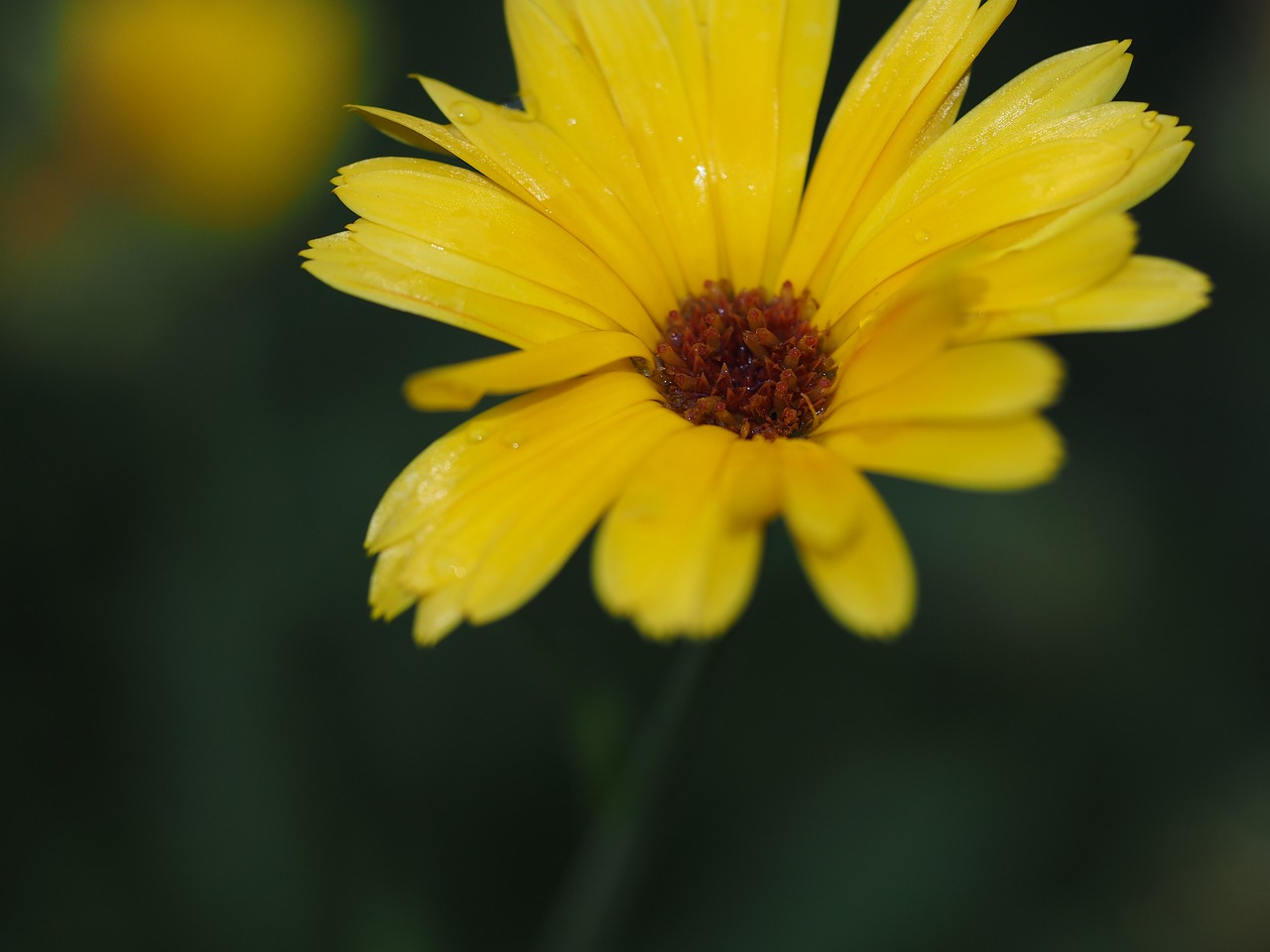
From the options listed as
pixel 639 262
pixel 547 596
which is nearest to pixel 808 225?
pixel 639 262

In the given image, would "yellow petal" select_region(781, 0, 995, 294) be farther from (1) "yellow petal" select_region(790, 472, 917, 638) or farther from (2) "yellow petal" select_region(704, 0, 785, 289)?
(1) "yellow petal" select_region(790, 472, 917, 638)

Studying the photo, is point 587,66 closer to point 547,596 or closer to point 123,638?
point 547,596

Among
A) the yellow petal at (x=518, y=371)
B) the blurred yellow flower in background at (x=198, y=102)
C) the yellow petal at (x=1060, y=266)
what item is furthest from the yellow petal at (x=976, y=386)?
the blurred yellow flower in background at (x=198, y=102)

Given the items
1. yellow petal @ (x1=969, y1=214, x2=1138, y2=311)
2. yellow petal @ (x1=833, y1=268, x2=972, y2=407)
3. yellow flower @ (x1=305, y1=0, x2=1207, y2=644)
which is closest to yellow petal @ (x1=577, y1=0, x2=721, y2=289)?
yellow flower @ (x1=305, y1=0, x2=1207, y2=644)

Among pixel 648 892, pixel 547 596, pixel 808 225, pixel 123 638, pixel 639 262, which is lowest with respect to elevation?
pixel 648 892

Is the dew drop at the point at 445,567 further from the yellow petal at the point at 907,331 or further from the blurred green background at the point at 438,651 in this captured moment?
the blurred green background at the point at 438,651

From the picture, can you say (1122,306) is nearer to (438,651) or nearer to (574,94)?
(574,94)

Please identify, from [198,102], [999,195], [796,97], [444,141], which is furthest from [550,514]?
[198,102]
